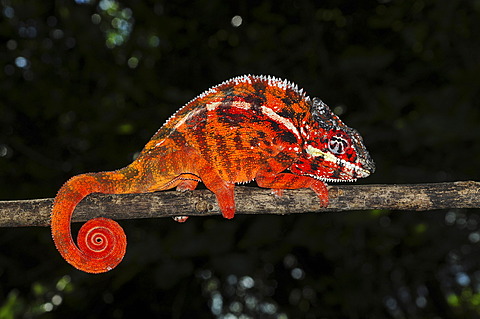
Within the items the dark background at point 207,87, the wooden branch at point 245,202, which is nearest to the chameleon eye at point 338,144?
the wooden branch at point 245,202

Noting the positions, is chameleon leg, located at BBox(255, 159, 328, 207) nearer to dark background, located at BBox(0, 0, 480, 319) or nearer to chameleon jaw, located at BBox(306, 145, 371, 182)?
chameleon jaw, located at BBox(306, 145, 371, 182)

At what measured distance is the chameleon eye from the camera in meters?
1.55

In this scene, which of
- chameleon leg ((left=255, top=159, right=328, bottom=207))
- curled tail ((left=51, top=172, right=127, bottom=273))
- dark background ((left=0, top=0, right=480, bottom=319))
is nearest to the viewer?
→ curled tail ((left=51, top=172, right=127, bottom=273))

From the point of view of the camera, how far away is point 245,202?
1464 millimetres

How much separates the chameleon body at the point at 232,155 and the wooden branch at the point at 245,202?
30mm

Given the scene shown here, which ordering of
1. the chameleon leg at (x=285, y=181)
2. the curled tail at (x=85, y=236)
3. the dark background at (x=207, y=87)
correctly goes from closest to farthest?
the curled tail at (x=85, y=236) → the chameleon leg at (x=285, y=181) → the dark background at (x=207, y=87)

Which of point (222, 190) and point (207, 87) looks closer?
point (222, 190)

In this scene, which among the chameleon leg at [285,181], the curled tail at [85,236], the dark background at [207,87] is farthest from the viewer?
the dark background at [207,87]

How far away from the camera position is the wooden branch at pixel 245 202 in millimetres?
1429

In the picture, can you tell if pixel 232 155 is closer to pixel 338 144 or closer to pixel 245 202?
pixel 245 202

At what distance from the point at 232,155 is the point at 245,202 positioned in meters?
0.14

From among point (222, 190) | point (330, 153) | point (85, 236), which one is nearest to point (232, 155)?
point (222, 190)

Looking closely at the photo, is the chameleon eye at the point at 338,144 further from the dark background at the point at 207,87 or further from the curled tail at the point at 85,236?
the dark background at the point at 207,87

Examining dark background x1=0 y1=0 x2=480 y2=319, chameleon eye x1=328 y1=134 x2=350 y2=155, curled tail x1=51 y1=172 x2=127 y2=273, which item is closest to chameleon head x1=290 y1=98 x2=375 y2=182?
chameleon eye x1=328 y1=134 x2=350 y2=155
